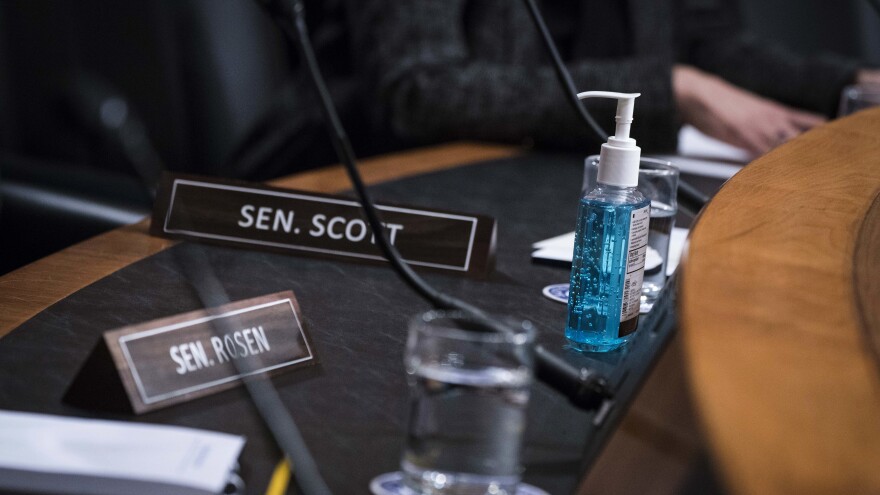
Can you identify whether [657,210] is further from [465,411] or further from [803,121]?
[803,121]

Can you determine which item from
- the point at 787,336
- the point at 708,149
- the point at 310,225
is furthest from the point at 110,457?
the point at 708,149

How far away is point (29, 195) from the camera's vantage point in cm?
98

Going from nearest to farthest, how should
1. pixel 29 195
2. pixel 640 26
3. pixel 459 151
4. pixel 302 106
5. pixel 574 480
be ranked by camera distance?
pixel 574 480 < pixel 29 195 < pixel 459 151 < pixel 302 106 < pixel 640 26

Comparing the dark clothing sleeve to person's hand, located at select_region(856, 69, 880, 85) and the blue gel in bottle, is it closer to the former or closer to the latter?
person's hand, located at select_region(856, 69, 880, 85)

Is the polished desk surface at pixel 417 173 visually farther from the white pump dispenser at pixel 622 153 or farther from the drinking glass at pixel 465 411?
the white pump dispenser at pixel 622 153

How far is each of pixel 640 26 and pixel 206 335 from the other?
1368 millimetres

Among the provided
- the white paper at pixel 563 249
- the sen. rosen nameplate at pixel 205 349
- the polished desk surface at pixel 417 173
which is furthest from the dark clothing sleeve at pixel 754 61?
the sen. rosen nameplate at pixel 205 349

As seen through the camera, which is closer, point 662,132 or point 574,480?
point 574,480

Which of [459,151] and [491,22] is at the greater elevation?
[491,22]

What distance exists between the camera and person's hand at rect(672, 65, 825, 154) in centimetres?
142

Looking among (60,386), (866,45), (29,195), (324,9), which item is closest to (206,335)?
(60,386)

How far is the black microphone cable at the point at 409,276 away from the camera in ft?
1.44

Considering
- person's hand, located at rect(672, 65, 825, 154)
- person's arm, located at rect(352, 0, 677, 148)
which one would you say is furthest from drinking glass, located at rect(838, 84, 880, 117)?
person's arm, located at rect(352, 0, 677, 148)

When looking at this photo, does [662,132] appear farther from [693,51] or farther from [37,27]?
[37,27]
